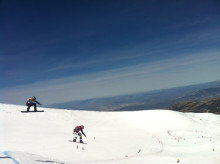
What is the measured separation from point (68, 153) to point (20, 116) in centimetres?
1665

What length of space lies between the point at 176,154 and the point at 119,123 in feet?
62.8

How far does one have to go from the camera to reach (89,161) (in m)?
15.5

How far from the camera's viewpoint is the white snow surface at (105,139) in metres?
16.1

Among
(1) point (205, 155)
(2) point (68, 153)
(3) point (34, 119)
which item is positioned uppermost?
(3) point (34, 119)

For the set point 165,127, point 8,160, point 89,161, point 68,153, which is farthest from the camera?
point 165,127

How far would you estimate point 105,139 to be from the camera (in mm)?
25609

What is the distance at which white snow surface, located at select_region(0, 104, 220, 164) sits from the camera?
16.1m

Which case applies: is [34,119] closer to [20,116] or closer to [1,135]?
[20,116]

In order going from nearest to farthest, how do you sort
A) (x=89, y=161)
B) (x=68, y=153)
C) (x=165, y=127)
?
(x=89, y=161)
(x=68, y=153)
(x=165, y=127)

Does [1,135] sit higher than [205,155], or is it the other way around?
[1,135]

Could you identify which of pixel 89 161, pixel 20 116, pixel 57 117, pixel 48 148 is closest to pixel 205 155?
pixel 89 161

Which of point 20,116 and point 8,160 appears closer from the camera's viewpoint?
point 8,160

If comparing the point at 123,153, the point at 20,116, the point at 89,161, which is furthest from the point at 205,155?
the point at 20,116

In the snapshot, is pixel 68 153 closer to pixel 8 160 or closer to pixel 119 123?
pixel 8 160
